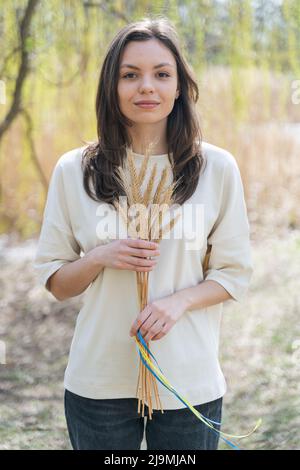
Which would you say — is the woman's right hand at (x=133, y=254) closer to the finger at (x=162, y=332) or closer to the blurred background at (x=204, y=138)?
the finger at (x=162, y=332)

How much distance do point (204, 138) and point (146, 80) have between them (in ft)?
9.08

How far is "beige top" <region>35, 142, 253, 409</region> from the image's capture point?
150cm

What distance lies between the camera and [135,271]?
1484mm

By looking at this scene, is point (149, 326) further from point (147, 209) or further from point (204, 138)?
point (204, 138)

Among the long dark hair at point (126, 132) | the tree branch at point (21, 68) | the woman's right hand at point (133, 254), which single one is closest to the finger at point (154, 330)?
the woman's right hand at point (133, 254)

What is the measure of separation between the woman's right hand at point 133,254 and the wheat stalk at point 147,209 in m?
0.03

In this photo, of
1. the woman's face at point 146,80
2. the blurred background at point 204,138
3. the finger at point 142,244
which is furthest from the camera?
the blurred background at point 204,138

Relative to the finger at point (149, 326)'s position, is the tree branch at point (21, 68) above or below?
above

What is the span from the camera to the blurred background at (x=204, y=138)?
329 cm

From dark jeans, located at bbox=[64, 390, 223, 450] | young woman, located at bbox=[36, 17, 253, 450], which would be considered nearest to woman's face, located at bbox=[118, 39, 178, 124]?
young woman, located at bbox=[36, 17, 253, 450]

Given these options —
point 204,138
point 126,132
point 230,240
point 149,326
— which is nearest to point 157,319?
point 149,326

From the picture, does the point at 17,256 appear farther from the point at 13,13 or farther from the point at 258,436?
the point at 258,436

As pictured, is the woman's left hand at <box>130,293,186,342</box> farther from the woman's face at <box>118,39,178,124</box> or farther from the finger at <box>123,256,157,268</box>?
the woman's face at <box>118,39,178,124</box>

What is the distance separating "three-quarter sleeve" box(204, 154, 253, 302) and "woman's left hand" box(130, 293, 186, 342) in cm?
14
